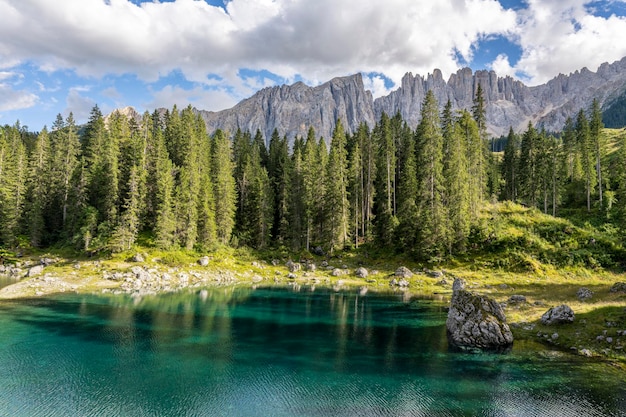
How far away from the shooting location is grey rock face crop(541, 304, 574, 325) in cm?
3180

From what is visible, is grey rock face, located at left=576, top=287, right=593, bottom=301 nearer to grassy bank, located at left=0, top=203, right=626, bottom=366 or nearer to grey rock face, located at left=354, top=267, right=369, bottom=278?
grassy bank, located at left=0, top=203, right=626, bottom=366

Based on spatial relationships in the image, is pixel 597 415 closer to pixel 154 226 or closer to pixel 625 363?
pixel 625 363

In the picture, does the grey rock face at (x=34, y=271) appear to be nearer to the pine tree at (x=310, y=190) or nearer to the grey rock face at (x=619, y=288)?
the pine tree at (x=310, y=190)

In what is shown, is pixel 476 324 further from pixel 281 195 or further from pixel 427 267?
pixel 281 195

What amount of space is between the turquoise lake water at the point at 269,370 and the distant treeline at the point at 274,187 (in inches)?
1293

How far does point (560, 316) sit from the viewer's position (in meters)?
32.1

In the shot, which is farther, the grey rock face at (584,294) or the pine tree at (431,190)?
the pine tree at (431,190)

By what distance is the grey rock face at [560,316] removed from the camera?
31.8 metres

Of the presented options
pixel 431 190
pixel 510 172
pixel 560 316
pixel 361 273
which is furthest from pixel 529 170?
pixel 560 316

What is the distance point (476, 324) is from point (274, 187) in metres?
71.5

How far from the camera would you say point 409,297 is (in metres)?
51.2

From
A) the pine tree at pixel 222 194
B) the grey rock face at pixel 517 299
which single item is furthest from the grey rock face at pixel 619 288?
the pine tree at pixel 222 194

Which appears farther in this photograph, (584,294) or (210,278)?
(210,278)

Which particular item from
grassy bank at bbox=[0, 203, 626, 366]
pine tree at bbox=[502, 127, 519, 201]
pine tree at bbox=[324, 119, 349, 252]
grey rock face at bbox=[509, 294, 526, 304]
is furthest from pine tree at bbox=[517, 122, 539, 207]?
grey rock face at bbox=[509, 294, 526, 304]
